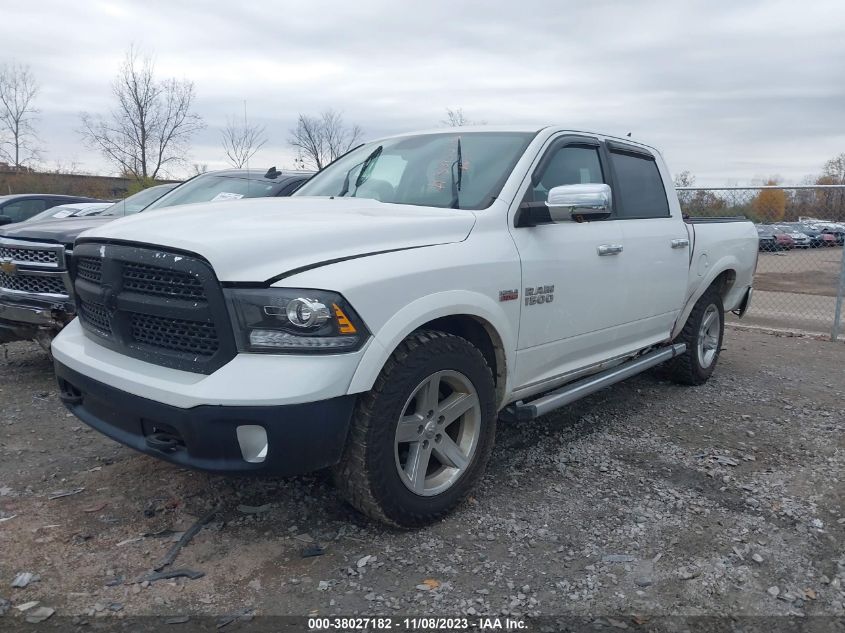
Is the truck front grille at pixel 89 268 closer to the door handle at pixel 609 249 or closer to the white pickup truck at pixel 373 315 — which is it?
the white pickup truck at pixel 373 315

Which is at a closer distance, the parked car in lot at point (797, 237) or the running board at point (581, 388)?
the running board at point (581, 388)

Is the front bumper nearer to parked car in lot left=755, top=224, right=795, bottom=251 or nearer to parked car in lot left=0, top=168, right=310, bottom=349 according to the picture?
parked car in lot left=0, top=168, right=310, bottom=349

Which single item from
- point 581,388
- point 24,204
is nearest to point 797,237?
point 581,388

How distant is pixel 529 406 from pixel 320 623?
1.61 metres

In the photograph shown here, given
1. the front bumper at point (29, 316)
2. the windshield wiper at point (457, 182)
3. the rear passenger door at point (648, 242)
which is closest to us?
the windshield wiper at point (457, 182)

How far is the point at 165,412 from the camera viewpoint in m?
2.59

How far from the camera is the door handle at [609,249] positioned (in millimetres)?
4020

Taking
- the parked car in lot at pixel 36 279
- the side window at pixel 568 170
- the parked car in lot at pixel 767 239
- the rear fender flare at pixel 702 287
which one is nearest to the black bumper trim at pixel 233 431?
the side window at pixel 568 170

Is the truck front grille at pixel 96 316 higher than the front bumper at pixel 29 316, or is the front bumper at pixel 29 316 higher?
the truck front grille at pixel 96 316

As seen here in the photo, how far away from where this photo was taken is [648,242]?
454cm

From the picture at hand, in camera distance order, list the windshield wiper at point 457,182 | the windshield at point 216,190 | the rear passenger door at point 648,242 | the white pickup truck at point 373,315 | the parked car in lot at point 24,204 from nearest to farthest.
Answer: the white pickup truck at point 373,315
the windshield wiper at point 457,182
the rear passenger door at point 648,242
the windshield at point 216,190
the parked car in lot at point 24,204

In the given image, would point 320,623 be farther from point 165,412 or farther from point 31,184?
point 31,184

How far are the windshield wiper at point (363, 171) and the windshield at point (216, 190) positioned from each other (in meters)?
2.12

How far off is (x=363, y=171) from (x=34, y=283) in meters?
2.78
